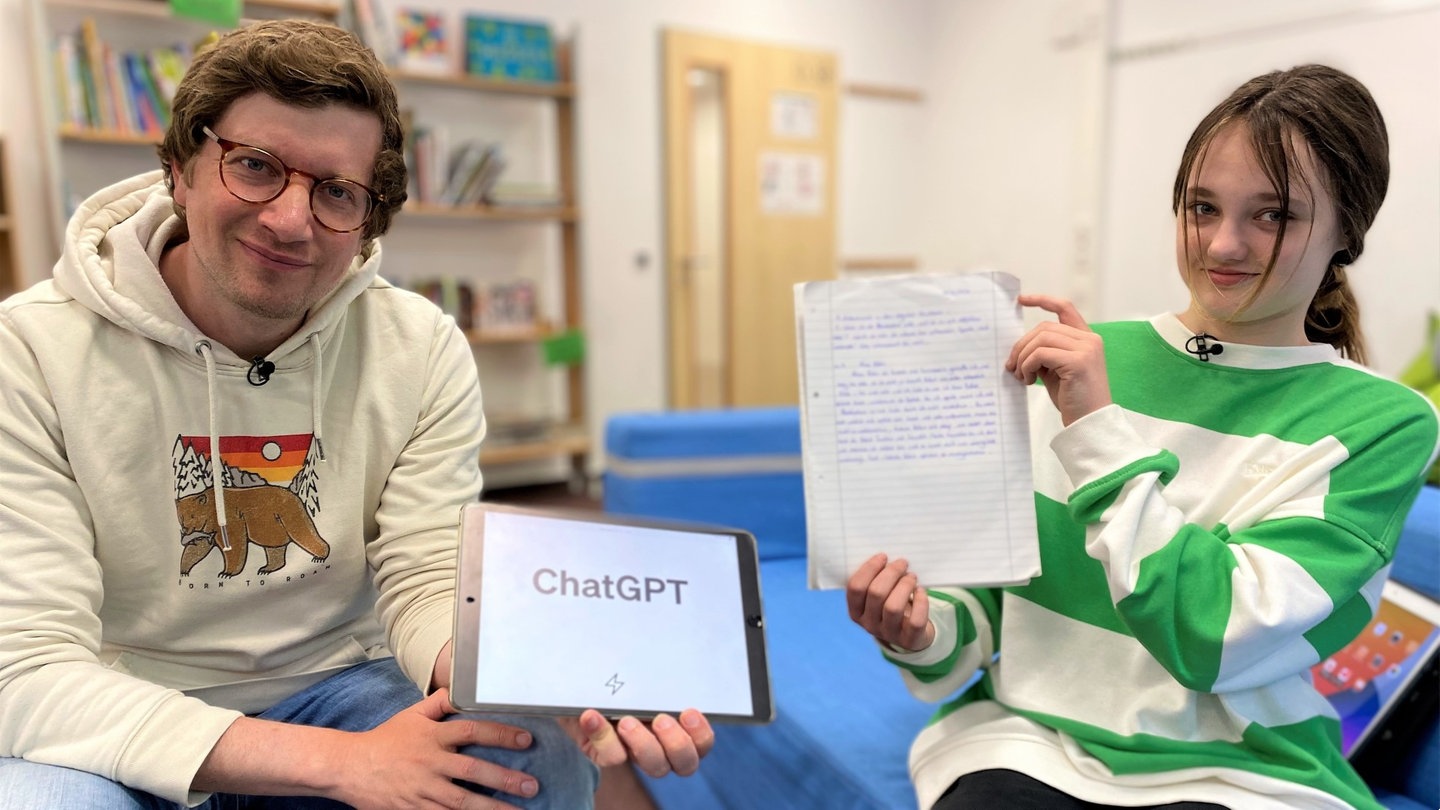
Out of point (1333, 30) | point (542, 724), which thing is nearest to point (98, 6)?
point (542, 724)

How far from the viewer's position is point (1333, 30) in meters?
3.33

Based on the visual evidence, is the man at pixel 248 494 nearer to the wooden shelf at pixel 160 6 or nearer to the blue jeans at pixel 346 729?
the blue jeans at pixel 346 729

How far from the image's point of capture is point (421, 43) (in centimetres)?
349

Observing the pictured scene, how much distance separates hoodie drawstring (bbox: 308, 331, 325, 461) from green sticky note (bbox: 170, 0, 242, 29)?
2089mm

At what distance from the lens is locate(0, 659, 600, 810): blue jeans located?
0.76 m

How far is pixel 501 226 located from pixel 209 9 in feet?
4.58

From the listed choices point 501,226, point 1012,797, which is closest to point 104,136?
point 501,226

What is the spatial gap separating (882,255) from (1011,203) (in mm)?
733

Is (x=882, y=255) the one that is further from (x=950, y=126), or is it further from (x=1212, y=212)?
(x=1212, y=212)

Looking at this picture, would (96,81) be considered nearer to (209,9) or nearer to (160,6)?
(160,6)

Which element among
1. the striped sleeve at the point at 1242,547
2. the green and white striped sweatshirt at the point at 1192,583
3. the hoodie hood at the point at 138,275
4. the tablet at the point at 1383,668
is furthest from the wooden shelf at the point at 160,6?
the tablet at the point at 1383,668

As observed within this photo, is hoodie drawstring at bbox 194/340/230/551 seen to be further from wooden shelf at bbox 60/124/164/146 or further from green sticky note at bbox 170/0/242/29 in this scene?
wooden shelf at bbox 60/124/164/146

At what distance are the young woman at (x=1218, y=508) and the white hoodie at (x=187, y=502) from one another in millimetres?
541

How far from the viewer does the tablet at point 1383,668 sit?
3.90ft
